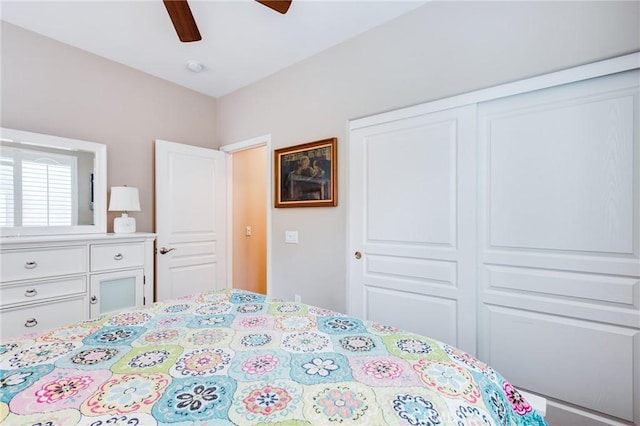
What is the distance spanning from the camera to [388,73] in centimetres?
224

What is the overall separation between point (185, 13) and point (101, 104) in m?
1.54

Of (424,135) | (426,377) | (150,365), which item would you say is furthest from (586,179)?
(150,365)

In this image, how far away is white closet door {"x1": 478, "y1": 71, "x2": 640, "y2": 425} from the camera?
1.49 m

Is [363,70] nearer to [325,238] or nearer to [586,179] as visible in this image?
[325,238]

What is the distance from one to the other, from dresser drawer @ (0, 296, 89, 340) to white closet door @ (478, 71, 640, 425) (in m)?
2.82

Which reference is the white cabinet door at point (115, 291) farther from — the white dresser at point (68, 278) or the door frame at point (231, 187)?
the door frame at point (231, 187)

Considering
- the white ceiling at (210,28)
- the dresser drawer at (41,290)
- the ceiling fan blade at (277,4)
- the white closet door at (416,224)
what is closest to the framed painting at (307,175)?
the white closet door at (416,224)

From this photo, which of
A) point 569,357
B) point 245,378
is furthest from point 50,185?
point 569,357

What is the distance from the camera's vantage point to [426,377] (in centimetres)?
88

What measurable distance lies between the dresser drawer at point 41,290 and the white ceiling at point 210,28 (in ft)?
6.26

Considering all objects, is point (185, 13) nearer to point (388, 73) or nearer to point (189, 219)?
point (388, 73)

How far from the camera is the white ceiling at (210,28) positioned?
6.81 ft

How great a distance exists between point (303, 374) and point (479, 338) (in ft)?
4.85

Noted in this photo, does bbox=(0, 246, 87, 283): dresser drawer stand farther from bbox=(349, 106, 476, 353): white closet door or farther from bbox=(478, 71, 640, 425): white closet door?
bbox=(478, 71, 640, 425): white closet door
